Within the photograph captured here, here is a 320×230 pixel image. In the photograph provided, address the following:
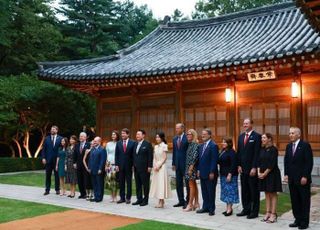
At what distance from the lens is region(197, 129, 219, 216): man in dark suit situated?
8.88 meters

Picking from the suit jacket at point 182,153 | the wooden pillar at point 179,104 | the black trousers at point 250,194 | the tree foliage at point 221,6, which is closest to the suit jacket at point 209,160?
the black trousers at point 250,194

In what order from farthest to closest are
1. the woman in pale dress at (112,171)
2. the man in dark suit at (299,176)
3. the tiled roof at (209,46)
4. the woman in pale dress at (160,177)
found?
1. the tiled roof at (209,46)
2. the woman in pale dress at (112,171)
3. the woman in pale dress at (160,177)
4. the man in dark suit at (299,176)

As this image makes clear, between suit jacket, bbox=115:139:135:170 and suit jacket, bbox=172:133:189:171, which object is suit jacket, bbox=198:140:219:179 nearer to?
suit jacket, bbox=172:133:189:171

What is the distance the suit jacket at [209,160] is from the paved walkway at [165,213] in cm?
89

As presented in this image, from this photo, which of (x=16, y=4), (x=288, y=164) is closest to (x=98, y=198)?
(x=288, y=164)

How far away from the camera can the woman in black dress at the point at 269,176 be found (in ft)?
26.2

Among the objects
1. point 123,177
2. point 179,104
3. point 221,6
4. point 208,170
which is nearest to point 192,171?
point 208,170

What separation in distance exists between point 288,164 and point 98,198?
5029mm

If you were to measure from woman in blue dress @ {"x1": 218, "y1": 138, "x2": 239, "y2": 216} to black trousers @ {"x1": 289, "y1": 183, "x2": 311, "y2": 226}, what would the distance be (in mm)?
1263

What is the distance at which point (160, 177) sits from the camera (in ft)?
31.9

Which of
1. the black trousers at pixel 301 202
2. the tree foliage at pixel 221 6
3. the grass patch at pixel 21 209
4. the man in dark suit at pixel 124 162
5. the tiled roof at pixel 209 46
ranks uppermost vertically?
the tree foliage at pixel 221 6

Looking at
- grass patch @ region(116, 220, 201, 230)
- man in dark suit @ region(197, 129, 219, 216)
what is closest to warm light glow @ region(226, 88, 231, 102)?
man in dark suit @ region(197, 129, 219, 216)

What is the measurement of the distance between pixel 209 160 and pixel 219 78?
6236mm

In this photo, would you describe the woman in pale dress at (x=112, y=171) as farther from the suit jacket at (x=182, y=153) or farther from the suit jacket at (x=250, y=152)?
the suit jacket at (x=250, y=152)
